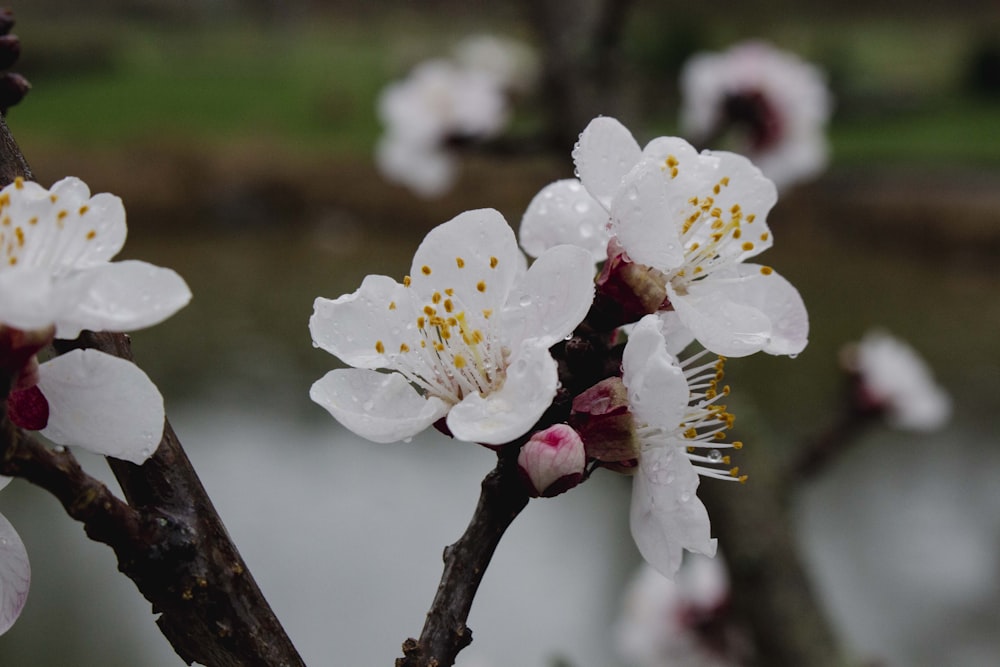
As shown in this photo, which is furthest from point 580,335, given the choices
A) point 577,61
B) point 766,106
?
point 766,106

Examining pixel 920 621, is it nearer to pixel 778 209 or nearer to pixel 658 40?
pixel 778 209

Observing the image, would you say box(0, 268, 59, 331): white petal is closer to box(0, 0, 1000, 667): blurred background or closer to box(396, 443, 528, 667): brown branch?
box(396, 443, 528, 667): brown branch

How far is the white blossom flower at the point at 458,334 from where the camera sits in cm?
30

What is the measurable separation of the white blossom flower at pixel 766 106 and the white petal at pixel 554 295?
0.92 meters

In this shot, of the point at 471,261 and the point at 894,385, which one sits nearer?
the point at 471,261

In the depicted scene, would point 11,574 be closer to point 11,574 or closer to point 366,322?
point 11,574

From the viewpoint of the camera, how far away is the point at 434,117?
1.29 m

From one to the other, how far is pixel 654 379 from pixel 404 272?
4.48 m

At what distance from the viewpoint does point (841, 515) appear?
9.32 feet

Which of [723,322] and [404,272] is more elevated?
[404,272]

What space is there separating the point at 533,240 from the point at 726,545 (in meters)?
0.59

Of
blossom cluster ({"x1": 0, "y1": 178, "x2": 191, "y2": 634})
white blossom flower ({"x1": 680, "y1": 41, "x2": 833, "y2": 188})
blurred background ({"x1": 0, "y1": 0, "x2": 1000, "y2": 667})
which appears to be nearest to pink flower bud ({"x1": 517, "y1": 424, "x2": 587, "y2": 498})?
blossom cluster ({"x1": 0, "y1": 178, "x2": 191, "y2": 634})

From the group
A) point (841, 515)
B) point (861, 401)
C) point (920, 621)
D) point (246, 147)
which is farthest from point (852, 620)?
point (246, 147)

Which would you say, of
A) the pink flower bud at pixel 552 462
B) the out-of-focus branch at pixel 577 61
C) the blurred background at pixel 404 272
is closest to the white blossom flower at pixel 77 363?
the pink flower bud at pixel 552 462
